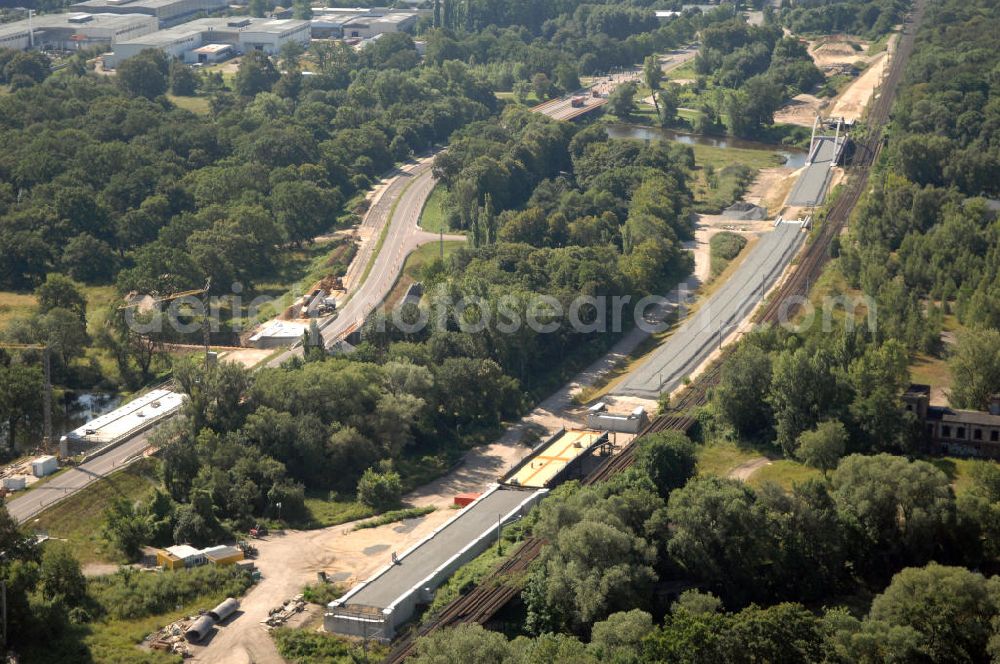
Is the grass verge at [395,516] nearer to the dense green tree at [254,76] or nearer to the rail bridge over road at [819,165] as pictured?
the rail bridge over road at [819,165]

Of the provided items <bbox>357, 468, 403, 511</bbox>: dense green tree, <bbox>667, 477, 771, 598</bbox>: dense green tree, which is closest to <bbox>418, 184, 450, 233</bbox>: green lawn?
<bbox>357, 468, 403, 511</bbox>: dense green tree

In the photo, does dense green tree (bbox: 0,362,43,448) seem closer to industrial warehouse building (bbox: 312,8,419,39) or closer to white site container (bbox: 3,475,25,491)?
white site container (bbox: 3,475,25,491)

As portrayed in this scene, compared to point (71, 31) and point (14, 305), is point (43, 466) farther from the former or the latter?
point (71, 31)

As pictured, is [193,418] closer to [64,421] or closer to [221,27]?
[64,421]

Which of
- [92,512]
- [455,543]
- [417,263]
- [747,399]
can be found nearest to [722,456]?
[747,399]

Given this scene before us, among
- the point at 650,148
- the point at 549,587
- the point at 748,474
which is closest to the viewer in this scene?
the point at 549,587

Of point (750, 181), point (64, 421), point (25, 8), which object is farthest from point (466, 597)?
point (25, 8)
